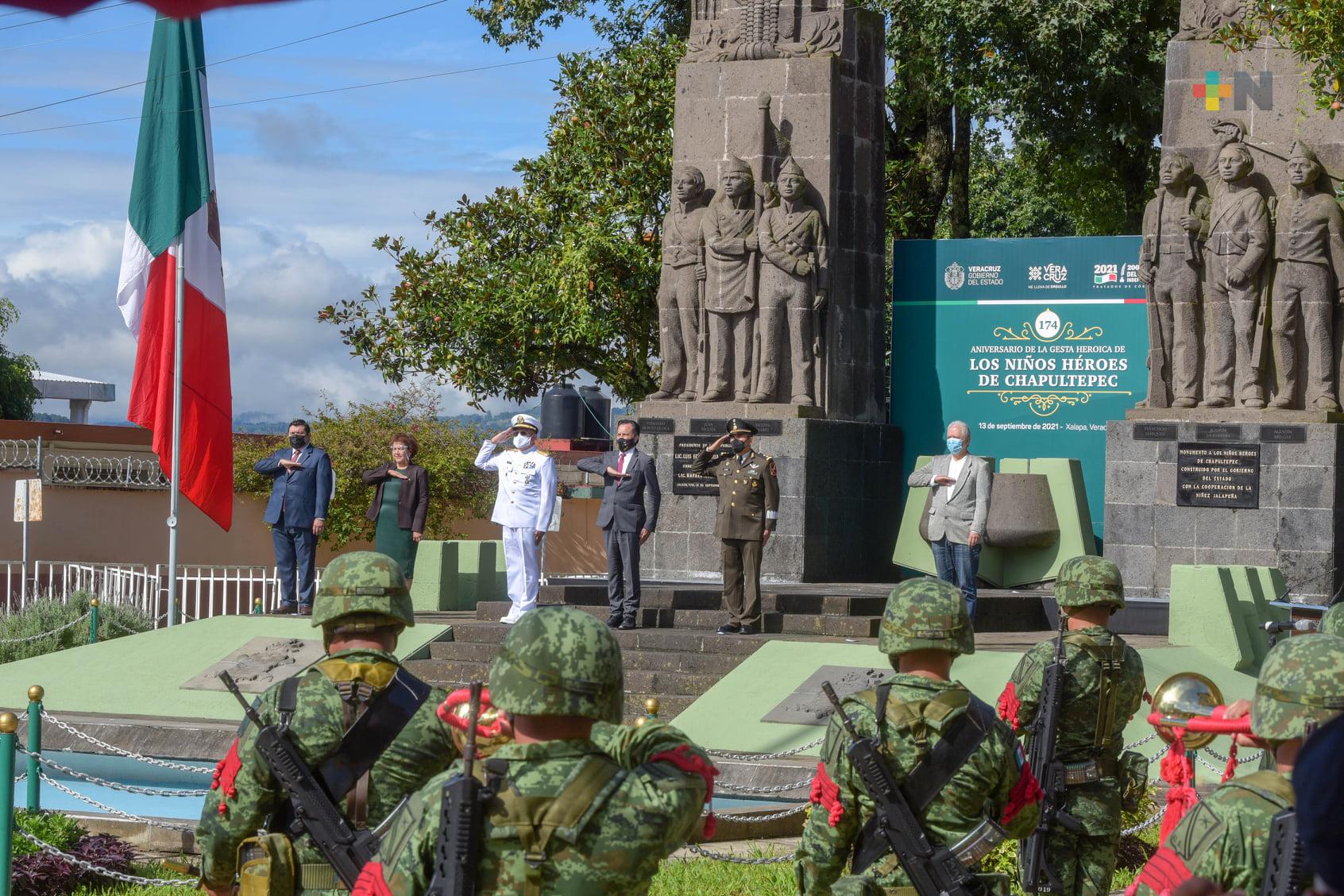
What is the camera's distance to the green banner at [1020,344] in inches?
738

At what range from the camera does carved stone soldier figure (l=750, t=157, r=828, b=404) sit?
1805cm

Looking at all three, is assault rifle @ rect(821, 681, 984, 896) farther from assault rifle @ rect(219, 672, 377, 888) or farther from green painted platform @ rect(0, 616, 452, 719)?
green painted platform @ rect(0, 616, 452, 719)

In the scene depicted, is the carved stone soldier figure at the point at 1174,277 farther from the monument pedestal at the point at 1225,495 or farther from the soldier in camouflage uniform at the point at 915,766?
the soldier in camouflage uniform at the point at 915,766

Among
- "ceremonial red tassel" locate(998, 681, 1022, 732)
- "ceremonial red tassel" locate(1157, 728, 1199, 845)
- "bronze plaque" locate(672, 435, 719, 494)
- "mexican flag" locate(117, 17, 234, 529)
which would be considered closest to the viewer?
"ceremonial red tassel" locate(1157, 728, 1199, 845)

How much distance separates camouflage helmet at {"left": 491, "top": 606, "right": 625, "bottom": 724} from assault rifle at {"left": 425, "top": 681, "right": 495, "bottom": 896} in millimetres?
160

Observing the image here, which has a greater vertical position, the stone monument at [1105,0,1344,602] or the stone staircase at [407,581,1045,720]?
the stone monument at [1105,0,1344,602]

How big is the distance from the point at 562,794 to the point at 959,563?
10422 mm

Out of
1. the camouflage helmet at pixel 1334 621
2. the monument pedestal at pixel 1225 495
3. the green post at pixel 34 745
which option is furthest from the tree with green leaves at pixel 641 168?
the camouflage helmet at pixel 1334 621

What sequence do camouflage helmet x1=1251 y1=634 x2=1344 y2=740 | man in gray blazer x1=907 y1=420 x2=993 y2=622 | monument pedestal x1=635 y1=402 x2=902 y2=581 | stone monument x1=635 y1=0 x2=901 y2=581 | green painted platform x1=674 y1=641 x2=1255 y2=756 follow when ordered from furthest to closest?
stone monument x1=635 y1=0 x2=901 y2=581, monument pedestal x1=635 y1=402 x2=902 y2=581, man in gray blazer x1=907 y1=420 x2=993 y2=622, green painted platform x1=674 y1=641 x2=1255 y2=756, camouflage helmet x1=1251 y1=634 x2=1344 y2=740

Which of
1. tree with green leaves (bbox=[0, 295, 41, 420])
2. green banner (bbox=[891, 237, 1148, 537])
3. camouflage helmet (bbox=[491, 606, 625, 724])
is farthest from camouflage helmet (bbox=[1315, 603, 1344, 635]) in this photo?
tree with green leaves (bbox=[0, 295, 41, 420])

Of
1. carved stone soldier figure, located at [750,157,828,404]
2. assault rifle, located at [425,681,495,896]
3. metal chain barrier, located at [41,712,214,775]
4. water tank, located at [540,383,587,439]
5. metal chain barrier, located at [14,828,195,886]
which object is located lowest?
metal chain barrier, located at [14,828,195,886]

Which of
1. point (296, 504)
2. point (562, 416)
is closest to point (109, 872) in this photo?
point (296, 504)

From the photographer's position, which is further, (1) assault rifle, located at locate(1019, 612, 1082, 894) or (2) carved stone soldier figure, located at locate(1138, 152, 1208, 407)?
(2) carved stone soldier figure, located at locate(1138, 152, 1208, 407)

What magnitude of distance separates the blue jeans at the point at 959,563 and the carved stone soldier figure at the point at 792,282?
4.43 metres
